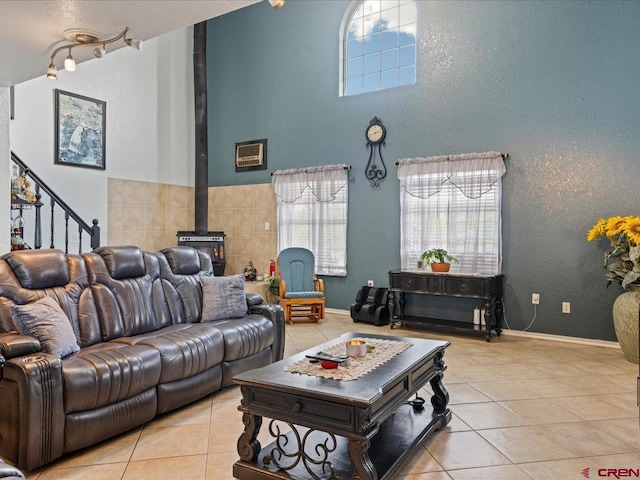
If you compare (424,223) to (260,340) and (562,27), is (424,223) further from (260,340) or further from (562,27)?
(260,340)

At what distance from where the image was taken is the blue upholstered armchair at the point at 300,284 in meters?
6.00

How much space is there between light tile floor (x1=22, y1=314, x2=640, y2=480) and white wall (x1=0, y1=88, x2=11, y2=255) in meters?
2.38

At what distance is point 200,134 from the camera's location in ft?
24.7

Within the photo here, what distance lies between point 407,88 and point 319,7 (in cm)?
206

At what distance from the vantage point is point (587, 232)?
496 cm

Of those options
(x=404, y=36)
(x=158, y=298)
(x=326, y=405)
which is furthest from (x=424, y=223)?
(x=326, y=405)

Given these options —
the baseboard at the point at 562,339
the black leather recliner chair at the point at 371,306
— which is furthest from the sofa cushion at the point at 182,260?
the baseboard at the point at 562,339

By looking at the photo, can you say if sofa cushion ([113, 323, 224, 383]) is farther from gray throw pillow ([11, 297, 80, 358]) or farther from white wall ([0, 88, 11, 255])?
white wall ([0, 88, 11, 255])

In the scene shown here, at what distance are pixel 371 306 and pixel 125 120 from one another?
15.6 feet

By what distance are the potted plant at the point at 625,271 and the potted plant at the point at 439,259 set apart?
1524mm

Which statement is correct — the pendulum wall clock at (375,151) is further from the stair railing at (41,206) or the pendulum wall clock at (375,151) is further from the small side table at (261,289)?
the stair railing at (41,206)

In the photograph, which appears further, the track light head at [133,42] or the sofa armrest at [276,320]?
the sofa armrest at [276,320]

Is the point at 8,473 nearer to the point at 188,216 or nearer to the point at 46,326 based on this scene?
the point at 46,326

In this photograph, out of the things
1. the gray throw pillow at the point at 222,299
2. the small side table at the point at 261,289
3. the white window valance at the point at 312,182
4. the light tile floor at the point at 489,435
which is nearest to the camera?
the light tile floor at the point at 489,435
